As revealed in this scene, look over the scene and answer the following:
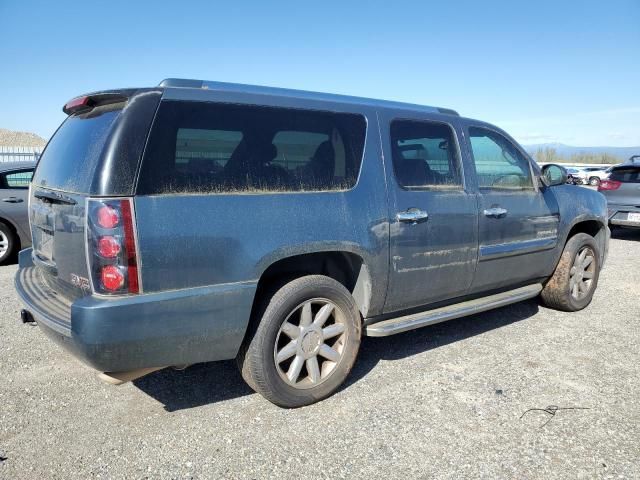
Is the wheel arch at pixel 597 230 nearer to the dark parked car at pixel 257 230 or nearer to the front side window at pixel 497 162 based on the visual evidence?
the front side window at pixel 497 162

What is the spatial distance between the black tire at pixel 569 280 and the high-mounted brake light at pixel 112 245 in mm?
4114

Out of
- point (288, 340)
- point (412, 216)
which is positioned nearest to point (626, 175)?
point (412, 216)

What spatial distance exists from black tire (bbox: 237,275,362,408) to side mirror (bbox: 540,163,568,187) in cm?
251

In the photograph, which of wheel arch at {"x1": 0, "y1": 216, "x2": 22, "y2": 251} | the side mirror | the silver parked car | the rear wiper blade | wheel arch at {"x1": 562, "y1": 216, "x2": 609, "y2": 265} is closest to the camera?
the rear wiper blade

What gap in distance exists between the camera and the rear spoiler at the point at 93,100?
9.29ft

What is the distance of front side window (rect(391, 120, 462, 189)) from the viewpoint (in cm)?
375

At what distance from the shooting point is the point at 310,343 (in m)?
3.29

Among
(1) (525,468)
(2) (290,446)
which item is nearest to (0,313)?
(2) (290,446)

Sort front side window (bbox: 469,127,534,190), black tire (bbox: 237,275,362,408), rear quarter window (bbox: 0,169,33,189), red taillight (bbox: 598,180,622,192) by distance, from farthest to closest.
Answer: red taillight (bbox: 598,180,622,192) → rear quarter window (bbox: 0,169,33,189) → front side window (bbox: 469,127,534,190) → black tire (bbox: 237,275,362,408)

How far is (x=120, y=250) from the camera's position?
258cm

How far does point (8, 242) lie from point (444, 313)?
21.4ft

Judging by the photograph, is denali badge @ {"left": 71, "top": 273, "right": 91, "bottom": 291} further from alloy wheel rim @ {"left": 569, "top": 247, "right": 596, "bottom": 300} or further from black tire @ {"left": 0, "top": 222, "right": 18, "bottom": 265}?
black tire @ {"left": 0, "top": 222, "right": 18, "bottom": 265}

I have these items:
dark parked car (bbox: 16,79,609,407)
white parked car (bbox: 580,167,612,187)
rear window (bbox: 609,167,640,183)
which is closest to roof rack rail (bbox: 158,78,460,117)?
dark parked car (bbox: 16,79,609,407)

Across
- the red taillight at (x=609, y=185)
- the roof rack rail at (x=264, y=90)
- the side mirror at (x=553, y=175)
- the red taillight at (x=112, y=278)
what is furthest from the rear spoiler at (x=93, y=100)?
the red taillight at (x=609, y=185)
